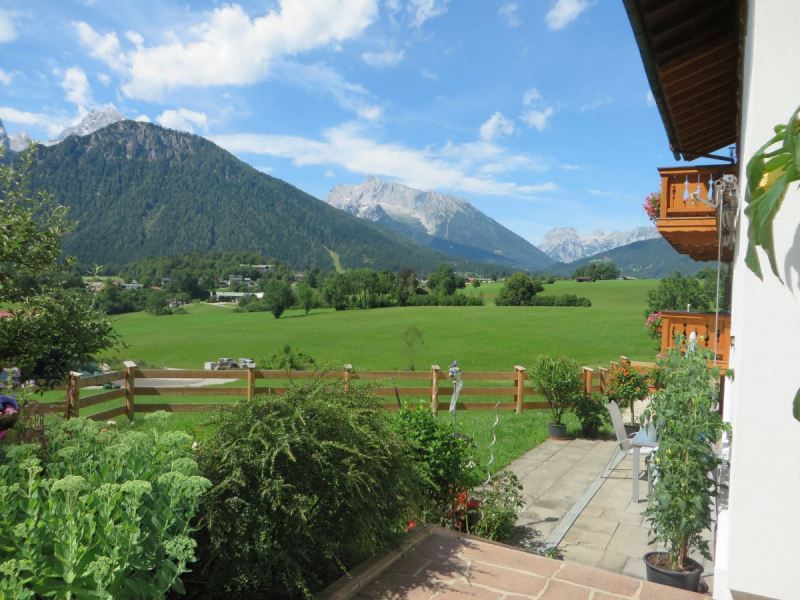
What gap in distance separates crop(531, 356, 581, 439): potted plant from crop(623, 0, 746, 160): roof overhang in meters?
4.25

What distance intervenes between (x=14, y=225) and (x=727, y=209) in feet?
18.8

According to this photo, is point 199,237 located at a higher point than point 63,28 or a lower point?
higher

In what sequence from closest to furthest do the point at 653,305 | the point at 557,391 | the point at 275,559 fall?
the point at 275,559, the point at 557,391, the point at 653,305

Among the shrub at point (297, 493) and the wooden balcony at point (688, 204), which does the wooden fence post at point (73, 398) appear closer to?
the shrub at point (297, 493)

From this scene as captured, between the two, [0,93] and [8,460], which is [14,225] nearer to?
[8,460]

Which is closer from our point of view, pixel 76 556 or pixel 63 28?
pixel 76 556

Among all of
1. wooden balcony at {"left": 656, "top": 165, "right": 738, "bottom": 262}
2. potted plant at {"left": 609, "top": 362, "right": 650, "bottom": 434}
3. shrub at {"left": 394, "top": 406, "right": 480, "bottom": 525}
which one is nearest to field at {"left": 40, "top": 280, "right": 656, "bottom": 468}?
potted plant at {"left": 609, "top": 362, "right": 650, "bottom": 434}

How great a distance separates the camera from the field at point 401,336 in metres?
37.3

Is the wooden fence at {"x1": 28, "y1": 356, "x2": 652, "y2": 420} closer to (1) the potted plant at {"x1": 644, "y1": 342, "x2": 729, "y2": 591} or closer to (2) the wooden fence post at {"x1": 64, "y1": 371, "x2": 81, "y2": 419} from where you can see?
(2) the wooden fence post at {"x1": 64, "y1": 371, "x2": 81, "y2": 419}

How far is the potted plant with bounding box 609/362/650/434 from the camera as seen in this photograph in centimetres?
910

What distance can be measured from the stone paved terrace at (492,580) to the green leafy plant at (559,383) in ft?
18.7

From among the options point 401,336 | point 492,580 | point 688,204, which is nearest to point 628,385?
point 688,204

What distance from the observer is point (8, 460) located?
2.62m

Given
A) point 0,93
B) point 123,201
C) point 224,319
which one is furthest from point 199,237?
point 0,93
